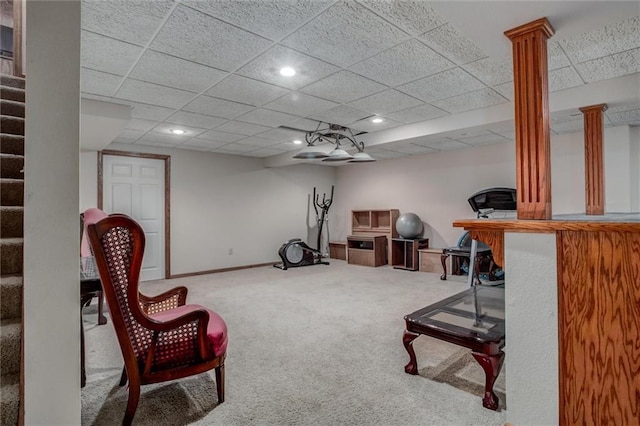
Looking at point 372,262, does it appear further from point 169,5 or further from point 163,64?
point 169,5

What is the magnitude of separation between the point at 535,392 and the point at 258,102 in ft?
11.1

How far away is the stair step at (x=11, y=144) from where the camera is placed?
2.58 m

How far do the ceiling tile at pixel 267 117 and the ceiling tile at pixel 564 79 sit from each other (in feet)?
8.92

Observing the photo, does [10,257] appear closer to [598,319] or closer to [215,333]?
[215,333]

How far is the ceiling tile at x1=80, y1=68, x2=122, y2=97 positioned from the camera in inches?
111

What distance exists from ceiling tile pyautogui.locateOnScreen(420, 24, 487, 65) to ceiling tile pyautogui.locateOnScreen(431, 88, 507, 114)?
0.86 metres

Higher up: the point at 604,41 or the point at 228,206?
the point at 604,41

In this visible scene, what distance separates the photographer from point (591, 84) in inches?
127

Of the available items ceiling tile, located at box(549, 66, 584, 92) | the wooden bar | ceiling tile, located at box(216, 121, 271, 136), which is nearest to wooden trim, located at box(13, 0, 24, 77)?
ceiling tile, located at box(216, 121, 271, 136)

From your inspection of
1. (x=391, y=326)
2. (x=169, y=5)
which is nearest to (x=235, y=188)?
(x=391, y=326)

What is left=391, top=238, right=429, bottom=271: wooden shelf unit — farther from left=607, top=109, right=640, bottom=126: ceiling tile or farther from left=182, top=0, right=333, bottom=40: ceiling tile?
left=182, top=0, right=333, bottom=40: ceiling tile

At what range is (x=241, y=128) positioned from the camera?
469cm

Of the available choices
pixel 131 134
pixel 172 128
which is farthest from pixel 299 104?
pixel 131 134

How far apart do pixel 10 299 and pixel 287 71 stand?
7.85ft
